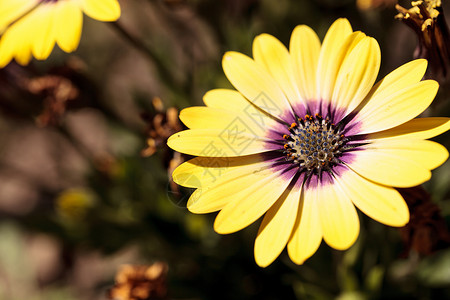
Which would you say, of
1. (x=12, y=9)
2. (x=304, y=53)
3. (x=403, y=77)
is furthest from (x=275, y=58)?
(x=12, y=9)

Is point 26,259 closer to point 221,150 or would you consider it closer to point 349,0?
point 221,150

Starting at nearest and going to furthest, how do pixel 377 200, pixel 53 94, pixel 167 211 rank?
pixel 377 200, pixel 53 94, pixel 167 211

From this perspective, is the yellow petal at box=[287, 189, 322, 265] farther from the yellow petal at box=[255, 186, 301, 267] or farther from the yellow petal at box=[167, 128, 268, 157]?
the yellow petal at box=[167, 128, 268, 157]

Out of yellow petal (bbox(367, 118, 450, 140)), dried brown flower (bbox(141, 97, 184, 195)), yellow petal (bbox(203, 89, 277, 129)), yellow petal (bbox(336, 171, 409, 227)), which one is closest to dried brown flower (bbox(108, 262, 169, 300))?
dried brown flower (bbox(141, 97, 184, 195))

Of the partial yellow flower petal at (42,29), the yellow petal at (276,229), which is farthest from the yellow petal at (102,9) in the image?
the yellow petal at (276,229)

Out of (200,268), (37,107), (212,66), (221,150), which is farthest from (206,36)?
(221,150)

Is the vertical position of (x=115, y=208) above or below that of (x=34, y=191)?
below

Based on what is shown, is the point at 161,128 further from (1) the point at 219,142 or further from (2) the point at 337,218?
(2) the point at 337,218
